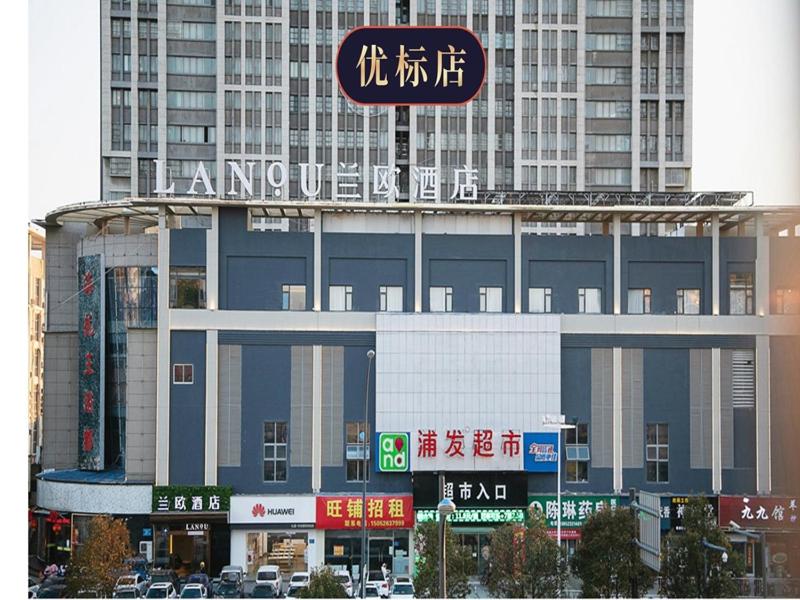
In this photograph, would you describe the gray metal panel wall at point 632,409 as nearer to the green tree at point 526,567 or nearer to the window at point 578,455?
the window at point 578,455

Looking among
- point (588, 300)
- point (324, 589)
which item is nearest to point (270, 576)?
point (324, 589)

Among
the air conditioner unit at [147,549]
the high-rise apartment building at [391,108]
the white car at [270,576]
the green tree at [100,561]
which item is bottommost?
the white car at [270,576]

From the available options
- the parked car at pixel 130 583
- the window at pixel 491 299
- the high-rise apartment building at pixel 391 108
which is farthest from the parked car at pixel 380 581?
the high-rise apartment building at pixel 391 108

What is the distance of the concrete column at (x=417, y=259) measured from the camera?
9.43 m

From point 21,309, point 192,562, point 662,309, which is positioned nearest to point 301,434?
point 192,562

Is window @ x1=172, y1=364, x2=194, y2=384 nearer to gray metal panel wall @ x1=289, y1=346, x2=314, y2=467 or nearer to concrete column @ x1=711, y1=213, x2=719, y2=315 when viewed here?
gray metal panel wall @ x1=289, y1=346, x2=314, y2=467

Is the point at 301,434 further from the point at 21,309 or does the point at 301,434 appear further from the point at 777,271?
the point at 21,309

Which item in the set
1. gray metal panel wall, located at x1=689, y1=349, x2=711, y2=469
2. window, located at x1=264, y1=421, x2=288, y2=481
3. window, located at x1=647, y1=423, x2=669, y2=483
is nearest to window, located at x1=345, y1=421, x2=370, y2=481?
window, located at x1=264, y1=421, x2=288, y2=481

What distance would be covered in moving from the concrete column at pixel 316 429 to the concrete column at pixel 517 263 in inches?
84.8

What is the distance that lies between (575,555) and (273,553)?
3.29 meters

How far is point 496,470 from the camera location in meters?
9.38

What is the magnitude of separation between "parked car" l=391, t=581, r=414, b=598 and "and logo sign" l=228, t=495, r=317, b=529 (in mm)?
1232

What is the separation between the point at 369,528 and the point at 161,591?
222 cm

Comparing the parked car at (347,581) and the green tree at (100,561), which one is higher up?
the green tree at (100,561)
